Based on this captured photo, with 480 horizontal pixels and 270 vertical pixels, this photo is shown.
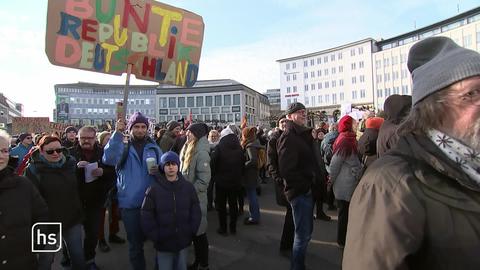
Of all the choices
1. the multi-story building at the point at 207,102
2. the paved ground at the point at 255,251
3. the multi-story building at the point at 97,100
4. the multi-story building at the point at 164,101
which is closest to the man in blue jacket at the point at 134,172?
the paved ground at the point at 255,251

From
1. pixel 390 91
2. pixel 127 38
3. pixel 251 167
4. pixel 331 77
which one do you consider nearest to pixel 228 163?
pixel 251 167

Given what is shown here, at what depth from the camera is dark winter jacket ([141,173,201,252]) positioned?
11.2 feet

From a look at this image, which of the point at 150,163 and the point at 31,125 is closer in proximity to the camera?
the point at 150,163

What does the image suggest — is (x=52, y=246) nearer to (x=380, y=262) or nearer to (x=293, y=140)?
(x=293, y=140)

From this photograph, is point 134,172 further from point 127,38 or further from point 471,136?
point 471,136

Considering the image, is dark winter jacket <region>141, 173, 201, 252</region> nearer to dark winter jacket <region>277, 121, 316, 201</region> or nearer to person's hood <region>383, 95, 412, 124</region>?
dark winter jacket <region>277, 121, 316, 201</region>

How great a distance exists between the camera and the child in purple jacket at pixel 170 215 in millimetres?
3430

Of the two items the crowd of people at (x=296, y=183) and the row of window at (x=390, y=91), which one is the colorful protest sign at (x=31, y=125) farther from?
the row of window at (x=390, y=91)

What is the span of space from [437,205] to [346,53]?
87347 mm

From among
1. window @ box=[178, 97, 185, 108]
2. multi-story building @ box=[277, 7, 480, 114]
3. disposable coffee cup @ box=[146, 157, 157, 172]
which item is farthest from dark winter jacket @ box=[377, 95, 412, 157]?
window @ box=[178, 97, 185, 108]

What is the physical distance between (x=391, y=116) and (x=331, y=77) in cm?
8470

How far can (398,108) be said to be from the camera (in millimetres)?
3717

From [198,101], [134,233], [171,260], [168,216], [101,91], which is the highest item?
[101,91]

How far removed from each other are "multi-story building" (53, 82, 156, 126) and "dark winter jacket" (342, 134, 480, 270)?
11184 cm
